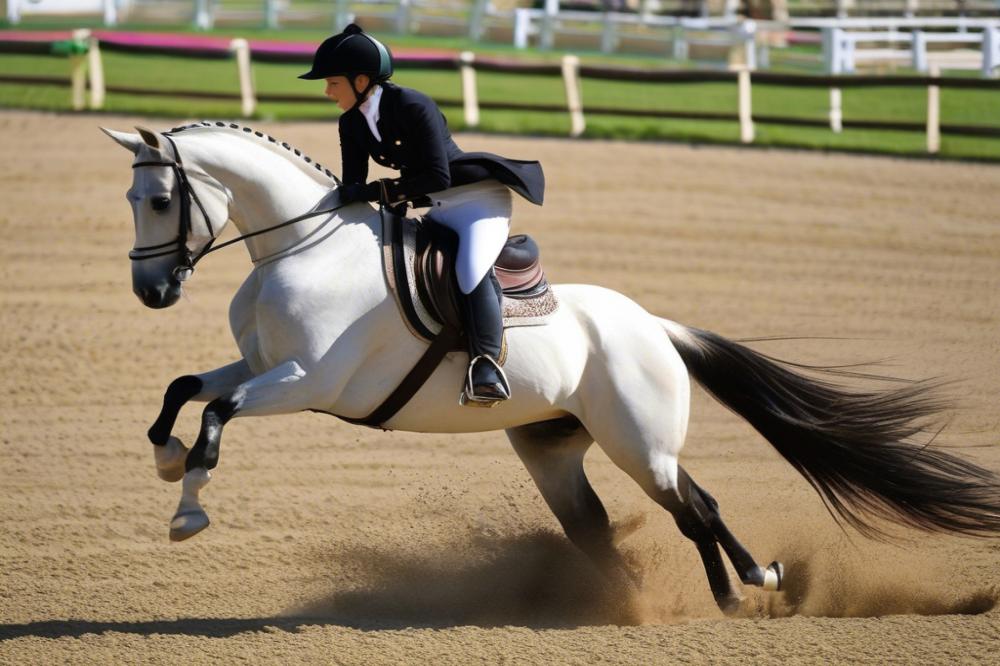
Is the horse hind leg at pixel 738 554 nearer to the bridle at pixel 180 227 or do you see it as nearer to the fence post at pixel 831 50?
the bridle at pixel 180 227

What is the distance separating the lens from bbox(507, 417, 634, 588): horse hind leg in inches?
228

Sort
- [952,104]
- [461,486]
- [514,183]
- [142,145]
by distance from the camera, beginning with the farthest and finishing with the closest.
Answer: [952,104]
[461,486]
[514,183]
[142,145]

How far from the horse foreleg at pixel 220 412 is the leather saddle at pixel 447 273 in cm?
63

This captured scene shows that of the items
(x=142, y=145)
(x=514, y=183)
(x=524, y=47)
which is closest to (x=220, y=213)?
(x=142, y=145)

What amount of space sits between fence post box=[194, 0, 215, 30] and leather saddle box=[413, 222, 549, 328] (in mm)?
25457

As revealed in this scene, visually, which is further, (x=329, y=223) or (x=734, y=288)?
(x=734, y=288)

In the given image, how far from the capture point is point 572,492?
229 inches

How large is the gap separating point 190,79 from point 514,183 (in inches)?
674

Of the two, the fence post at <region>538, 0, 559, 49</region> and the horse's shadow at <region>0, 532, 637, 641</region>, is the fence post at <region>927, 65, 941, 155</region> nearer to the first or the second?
the horse's shadow at <region>0, 532, 637, 641</region>

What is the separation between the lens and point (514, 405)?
5262 millimetres

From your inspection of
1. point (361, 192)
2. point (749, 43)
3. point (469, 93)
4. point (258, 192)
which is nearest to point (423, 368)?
point (361, 192)

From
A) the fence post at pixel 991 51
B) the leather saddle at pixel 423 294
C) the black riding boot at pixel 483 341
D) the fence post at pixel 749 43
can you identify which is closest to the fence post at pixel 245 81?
the fence post at pixel 749 43

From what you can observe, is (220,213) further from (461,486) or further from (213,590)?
(461,486)

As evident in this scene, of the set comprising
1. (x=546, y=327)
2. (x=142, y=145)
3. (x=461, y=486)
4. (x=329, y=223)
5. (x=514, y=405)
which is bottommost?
(x=461, y=486)
